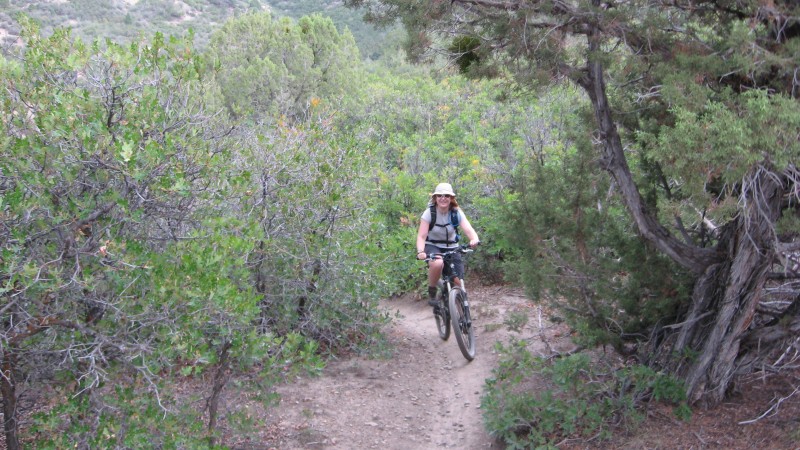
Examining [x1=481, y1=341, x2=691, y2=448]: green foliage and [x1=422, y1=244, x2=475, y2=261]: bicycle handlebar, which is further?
[x1=422, y1=244, x2=475, y2=261]: bicycle handlebar

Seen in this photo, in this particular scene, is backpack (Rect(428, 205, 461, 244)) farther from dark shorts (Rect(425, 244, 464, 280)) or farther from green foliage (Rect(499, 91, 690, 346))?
green foliage (Rect(499, 91, 690, 346))

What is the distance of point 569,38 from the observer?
5.39m

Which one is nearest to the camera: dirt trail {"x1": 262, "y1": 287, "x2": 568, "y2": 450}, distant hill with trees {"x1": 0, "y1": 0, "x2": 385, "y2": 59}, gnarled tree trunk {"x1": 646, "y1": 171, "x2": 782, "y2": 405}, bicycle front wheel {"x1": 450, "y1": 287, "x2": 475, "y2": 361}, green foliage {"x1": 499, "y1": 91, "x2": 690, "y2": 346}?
gnarled tree trunk {"x1": 646, "y1": 171, "x2": 782, "y2": 405}

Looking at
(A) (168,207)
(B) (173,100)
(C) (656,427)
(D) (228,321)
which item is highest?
(B) (173,100)

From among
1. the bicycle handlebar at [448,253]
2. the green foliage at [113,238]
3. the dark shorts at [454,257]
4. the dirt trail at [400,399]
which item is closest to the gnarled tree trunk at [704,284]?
the dirt trail at [400,399]

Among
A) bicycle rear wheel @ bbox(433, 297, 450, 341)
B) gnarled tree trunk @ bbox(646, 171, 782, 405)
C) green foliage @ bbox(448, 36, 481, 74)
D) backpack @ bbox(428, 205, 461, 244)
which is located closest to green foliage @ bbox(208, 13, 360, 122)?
bicycle rear wheel @ bbox(433, 297, 450, 341)

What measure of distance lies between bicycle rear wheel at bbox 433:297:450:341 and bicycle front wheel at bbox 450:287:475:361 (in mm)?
510

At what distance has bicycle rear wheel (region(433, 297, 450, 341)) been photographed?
8168 mm

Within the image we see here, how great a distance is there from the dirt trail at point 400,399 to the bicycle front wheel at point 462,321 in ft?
0.69

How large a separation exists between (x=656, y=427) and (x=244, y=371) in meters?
3.16

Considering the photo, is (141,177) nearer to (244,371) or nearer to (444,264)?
(244,371)

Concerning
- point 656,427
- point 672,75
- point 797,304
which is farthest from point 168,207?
point 797,304

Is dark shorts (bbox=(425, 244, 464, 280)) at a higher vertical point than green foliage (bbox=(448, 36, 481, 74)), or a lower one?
lower

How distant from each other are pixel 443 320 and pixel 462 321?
0.81m
